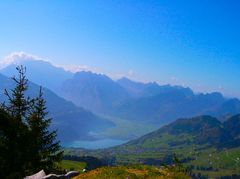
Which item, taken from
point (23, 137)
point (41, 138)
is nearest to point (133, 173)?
point (23, 137)

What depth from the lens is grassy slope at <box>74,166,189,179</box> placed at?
23094 mm

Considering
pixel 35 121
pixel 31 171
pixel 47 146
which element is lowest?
pixel 31 171

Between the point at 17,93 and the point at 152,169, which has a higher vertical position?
the point at 17,93

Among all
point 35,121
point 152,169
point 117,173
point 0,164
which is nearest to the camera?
point 117,173

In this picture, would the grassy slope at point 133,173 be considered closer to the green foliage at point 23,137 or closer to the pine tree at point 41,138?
the green foliage at point 23,137

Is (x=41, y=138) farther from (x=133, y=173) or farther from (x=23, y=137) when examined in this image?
(x=133, y=173)

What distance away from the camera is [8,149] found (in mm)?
36781

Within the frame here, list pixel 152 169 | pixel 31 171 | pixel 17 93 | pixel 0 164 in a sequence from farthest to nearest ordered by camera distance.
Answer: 1. pixel 17 93
2. pixel 31 171
3. pixel 0 164
4. pixel 152 169

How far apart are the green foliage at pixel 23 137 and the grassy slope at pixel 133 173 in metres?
10.9

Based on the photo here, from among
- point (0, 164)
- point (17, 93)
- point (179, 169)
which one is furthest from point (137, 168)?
point (17, 93)

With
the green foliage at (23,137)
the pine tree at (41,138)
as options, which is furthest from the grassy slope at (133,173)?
the pine tree at (41,138)

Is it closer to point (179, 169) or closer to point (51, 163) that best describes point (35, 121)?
point (51, 163)

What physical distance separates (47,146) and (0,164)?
14494mm

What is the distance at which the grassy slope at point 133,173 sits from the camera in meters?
23.1
